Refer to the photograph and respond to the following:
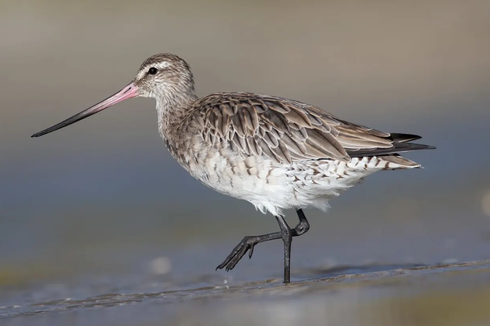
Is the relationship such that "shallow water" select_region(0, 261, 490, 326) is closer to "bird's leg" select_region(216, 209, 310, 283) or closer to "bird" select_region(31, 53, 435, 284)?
"bird's leg" select_region(216, 209, 310, 283)

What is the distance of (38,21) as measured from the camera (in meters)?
14.4

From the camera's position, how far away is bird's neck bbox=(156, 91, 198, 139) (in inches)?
343

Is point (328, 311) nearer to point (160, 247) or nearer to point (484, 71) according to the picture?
point (160, 247)

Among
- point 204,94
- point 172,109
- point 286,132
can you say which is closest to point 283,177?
point 286,132

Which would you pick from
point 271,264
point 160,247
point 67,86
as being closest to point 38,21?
point 67,86

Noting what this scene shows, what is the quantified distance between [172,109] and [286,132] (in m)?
1.35

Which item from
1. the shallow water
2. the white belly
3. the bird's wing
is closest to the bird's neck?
the bird's wing

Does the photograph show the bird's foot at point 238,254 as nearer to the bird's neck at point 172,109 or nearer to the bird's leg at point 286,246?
the bird's leg at point 286,246

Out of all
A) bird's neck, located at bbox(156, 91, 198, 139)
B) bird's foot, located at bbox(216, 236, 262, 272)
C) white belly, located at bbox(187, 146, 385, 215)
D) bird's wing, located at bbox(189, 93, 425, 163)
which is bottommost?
bird's foot, located at bbox(216, 236, 262, 272)

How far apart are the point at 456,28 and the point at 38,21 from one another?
6.57m

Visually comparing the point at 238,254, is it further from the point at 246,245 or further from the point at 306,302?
the point at 306,302

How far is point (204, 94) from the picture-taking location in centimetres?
1334

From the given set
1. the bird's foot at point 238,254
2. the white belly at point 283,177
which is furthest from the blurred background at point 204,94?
the white belly at point 283,177

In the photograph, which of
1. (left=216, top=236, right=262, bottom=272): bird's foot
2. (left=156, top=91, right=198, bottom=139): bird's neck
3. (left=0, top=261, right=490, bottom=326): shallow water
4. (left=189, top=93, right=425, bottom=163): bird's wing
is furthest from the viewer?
(left=156, top=91, right=198, bottom=139): bird's neck
